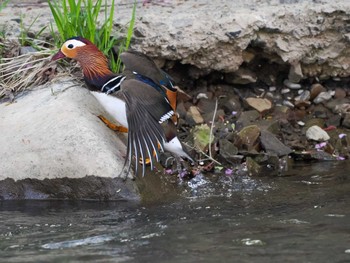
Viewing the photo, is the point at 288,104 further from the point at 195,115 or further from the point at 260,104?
the point at 195,115

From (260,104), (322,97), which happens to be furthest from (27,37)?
(322,97)

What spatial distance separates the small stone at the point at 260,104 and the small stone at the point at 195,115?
44cm

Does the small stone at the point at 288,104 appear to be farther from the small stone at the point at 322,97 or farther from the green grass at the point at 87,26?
the green grass at the point at 87,26

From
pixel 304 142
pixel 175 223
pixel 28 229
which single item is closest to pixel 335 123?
pixel 304 142

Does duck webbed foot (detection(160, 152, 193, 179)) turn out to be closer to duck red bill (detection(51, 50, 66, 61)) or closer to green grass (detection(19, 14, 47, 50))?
duck red bill (detection(51, 50, 66, 61))

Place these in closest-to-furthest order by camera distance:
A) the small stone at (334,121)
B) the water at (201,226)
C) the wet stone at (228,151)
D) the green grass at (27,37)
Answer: the water at (201,226) → the wet stone at (228,151) → the green grass at (27,37) → the small stone at (334,121)

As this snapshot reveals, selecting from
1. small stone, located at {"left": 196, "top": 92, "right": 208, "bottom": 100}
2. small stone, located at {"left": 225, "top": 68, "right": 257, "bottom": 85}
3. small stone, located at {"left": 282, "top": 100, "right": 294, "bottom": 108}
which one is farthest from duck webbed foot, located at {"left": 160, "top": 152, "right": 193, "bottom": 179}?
small stone, located at {"left": 282, "top": 100, "right": 294, "bottom": 108}

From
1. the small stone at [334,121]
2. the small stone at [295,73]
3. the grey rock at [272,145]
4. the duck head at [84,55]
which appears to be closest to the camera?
the duck head at [84,55]

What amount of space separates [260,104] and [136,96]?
1.81 metres

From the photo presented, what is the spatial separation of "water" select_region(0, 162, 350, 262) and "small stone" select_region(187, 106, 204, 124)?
92cm

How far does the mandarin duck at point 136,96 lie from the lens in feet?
18.2

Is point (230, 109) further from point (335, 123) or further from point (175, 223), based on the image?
point (175, 223)

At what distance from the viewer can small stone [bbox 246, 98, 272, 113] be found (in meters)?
7.26

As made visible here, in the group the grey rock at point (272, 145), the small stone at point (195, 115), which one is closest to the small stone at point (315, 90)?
the grey rock at point (272, 145)
